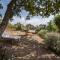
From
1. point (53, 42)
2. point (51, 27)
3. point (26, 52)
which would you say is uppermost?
point (53, 42)

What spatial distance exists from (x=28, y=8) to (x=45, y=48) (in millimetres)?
3088

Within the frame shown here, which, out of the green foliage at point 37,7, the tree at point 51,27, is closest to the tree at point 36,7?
the green foliage at point 37,7

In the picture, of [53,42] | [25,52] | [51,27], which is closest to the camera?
[25,52]

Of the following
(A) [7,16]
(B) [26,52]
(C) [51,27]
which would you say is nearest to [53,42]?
(B) [26,52]

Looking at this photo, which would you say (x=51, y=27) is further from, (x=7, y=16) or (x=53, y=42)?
(x=7, y=16)

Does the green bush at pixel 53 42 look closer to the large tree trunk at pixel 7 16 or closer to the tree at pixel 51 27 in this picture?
the large tree trunk at pixel 7 16

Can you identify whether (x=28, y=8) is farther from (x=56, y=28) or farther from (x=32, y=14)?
(x=56, y=28)

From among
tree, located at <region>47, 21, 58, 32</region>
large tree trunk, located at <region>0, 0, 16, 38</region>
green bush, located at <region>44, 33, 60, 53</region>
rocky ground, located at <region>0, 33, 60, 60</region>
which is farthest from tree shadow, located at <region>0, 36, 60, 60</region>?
tree, located at <region>47, 21, 58, 32</region>

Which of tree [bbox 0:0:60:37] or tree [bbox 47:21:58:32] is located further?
tree [bbox 47:21:58:32]

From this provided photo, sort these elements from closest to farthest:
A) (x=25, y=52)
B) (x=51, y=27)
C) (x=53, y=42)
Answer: (x=25, y=52)
(x=53, y=42)
(x=51, y=27)

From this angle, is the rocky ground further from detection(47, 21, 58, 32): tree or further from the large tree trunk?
detection(47, 21, 58, 32): tree

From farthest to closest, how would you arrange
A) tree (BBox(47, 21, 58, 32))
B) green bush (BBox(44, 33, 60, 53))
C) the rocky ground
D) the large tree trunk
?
tree (BBox(47, 21, 58, 32)) < green bush (BBox(44, 33, 60, 53)) < the large tree trunk < the rocky ground

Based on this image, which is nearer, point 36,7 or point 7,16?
point 7,16

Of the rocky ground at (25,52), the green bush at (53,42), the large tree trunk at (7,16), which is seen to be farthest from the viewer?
the green bush at (53,42)
